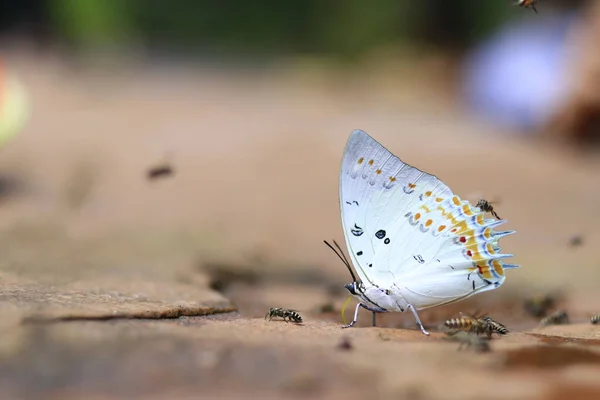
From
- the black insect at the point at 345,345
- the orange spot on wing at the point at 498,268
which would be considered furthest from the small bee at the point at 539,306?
the black insect at the point at 345,345

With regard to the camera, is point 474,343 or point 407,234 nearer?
point 474,343

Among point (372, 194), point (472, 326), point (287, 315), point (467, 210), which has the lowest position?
point (472, 326)

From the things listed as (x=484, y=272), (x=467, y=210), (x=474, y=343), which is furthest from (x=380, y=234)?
(x=474, y=343)

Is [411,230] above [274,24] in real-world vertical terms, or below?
below

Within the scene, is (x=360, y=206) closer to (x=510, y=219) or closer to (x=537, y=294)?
(x=537, y=294)

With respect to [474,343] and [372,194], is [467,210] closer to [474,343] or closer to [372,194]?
[372,194]

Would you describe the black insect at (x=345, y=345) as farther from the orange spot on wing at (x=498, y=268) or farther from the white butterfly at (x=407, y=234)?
the orange spot on wing at (x=498, y=268)

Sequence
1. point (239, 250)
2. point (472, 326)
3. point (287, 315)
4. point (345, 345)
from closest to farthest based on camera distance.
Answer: point (345, 345)
point (472, 326)
point (287, 315)
point (239, 250)

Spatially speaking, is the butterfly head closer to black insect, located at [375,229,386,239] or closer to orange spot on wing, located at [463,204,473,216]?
black insect, located at [375,229,386,239]
